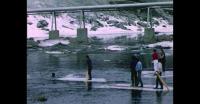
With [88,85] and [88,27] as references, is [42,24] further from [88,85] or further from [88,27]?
[88,85]

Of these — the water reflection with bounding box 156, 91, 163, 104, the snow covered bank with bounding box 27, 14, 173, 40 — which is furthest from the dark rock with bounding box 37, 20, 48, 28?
the water reflection with bounding box 156, 91, 163, 104

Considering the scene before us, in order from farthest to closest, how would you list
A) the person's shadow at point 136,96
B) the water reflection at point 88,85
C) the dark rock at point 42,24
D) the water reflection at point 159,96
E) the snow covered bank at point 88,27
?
the dark rock at point 42,24 → the snow covered bank at point 88,27 → the water reflection at point 88,85 → the person's shadow at point 136,96 → the water reflection at point 159,96

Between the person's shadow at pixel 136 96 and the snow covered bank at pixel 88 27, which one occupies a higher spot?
the snow covered bank at pixel 88 27

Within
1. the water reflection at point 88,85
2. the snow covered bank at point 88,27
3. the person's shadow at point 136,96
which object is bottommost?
the person's shadow at point 136,96

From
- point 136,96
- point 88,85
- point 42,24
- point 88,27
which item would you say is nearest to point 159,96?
point 136,96

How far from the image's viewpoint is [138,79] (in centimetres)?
1525

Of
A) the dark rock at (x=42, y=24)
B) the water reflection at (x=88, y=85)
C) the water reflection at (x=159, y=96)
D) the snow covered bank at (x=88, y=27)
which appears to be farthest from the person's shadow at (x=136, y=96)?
the dark rock at (x=42, y=24)

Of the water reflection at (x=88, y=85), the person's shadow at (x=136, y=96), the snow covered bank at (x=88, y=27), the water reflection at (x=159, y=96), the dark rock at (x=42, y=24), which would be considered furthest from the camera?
the dark rock at (x=42, y=24)

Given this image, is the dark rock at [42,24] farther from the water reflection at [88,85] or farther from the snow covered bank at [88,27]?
the water reflection at [88,85]

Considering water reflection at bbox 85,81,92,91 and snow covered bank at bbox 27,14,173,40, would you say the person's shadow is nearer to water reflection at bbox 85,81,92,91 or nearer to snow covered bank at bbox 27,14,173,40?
water reflection at bbox 85,81,92,91
